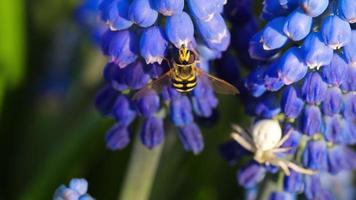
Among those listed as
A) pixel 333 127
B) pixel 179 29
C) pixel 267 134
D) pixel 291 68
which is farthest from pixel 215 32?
pixel 333 127

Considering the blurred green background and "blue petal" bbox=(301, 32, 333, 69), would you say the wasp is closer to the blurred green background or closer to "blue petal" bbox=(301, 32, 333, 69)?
"blue petal" bbox=(301, 32, 333, 69)

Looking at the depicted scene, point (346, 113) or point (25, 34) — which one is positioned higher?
point (346, 113)

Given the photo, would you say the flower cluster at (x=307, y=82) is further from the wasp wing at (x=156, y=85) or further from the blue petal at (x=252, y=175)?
the wasp wing at (x=156, y=85)

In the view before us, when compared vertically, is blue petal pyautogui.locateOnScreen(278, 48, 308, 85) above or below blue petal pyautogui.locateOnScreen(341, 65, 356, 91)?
above

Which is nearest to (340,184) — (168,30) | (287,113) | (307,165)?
(307,165)

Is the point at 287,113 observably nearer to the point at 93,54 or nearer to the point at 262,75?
the point at 262,75

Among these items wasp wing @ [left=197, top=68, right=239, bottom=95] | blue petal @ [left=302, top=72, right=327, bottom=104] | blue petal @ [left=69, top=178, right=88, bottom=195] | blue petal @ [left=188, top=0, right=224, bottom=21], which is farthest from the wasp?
blue petal @ [left=69, top=178, right=88, bottom=195]
